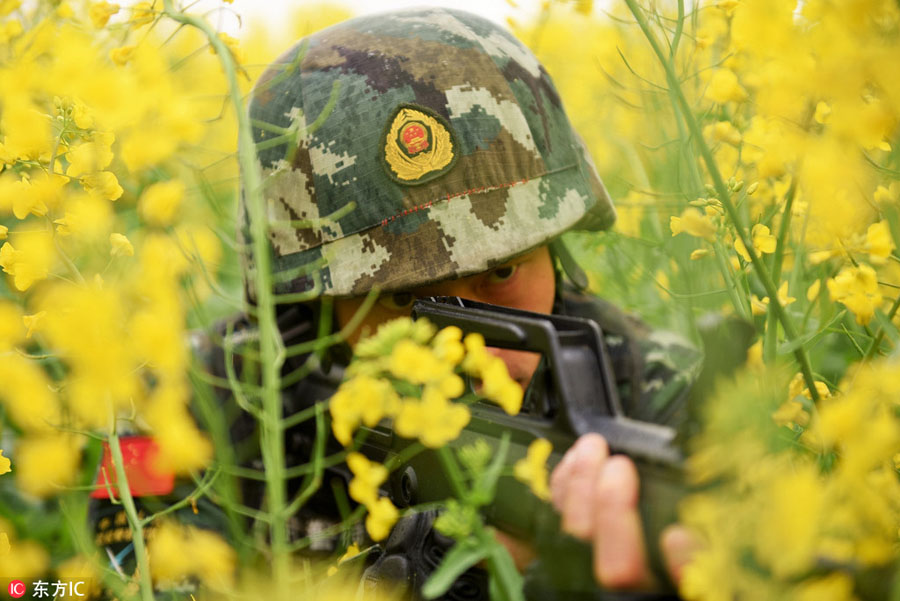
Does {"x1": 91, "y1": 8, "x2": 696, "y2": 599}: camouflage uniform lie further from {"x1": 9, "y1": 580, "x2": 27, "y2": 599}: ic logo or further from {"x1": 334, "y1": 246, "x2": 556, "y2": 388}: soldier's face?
{"x1": 9, "y1": 580, "x2": 27, "y2": 599}: ic logo

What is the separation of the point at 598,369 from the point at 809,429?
231mm

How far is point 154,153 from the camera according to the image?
62cm

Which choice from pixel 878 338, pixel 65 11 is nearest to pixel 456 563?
pixel 878 338

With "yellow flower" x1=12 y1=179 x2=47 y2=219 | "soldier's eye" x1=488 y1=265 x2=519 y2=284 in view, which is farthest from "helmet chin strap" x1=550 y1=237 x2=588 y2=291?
"yellow flower" x1=12 y1=179 x2=47 y2=219

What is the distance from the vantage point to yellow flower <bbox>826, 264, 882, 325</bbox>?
0.75 metres

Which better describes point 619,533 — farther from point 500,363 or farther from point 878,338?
point 878,338

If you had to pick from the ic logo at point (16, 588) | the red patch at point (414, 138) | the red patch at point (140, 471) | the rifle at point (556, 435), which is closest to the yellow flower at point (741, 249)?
the rifle at point (556, 435)

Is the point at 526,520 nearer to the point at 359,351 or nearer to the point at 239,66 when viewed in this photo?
the point at 359,351

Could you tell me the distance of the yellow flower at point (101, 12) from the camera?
0.93 m

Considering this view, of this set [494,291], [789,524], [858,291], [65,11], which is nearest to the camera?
[789,524]

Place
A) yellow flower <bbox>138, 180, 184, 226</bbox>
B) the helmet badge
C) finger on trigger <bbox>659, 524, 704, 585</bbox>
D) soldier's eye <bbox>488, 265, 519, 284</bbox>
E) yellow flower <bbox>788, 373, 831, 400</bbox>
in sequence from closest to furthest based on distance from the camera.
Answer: finger on trigger <bbox>659, 524, 704, 585</bbox>
yellow flower <bbox>138, 180, 184, 226</bbox>
yellow flower <bbox>788, 373, 831, 400</bbox>
the helmet badge
soldier's eye <bbox>488, 265, 519, 284</bbox>

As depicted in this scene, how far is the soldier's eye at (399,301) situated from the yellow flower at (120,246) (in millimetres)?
507

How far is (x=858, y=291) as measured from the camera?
2.52ft

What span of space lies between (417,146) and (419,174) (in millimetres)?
50
